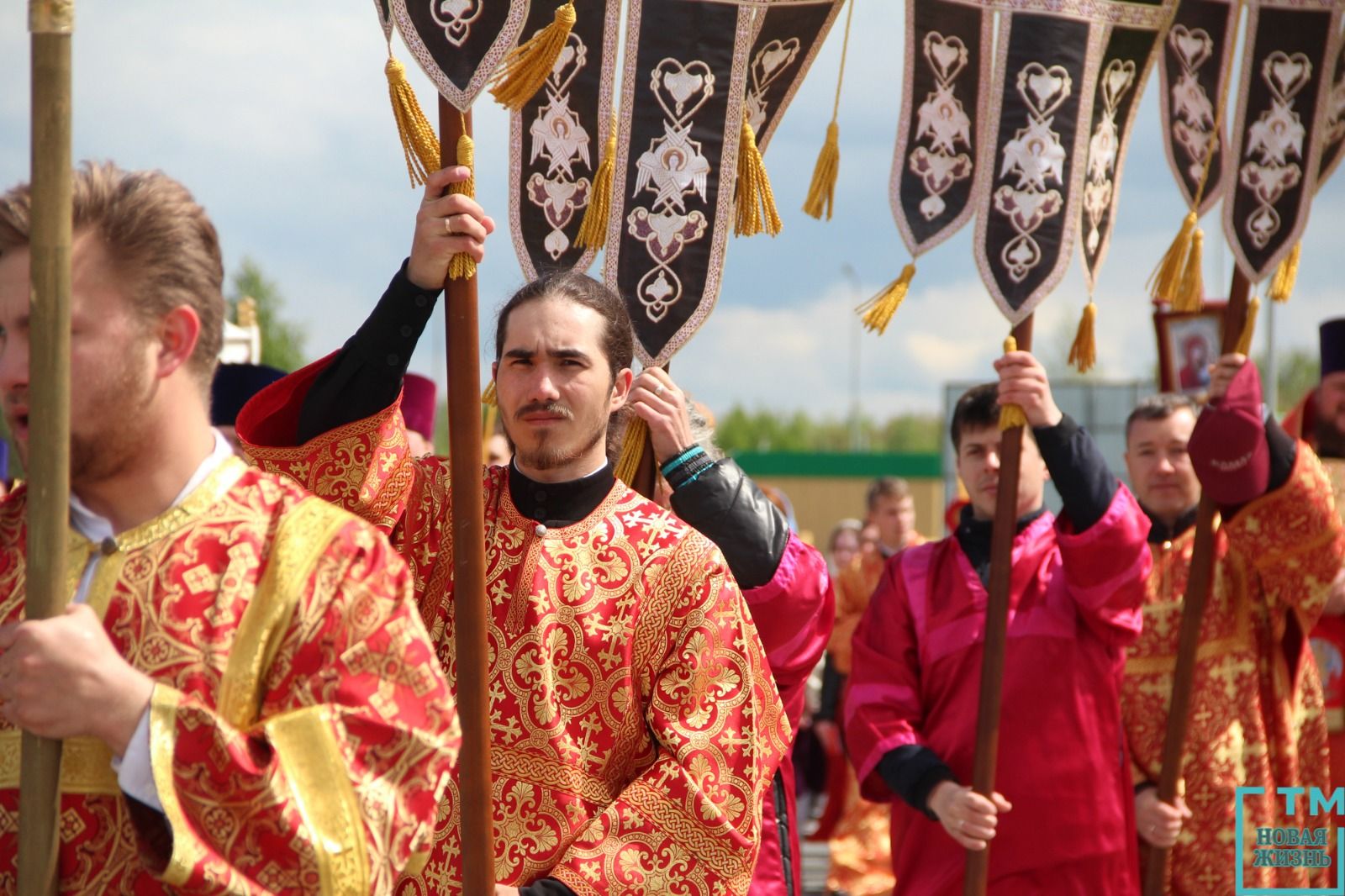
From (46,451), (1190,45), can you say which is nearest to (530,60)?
(46,451)

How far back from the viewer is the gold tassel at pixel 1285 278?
15.8 feet

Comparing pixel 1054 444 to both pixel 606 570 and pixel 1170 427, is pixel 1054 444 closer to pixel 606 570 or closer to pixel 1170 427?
pixel 1170 427

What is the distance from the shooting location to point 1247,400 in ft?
14.4

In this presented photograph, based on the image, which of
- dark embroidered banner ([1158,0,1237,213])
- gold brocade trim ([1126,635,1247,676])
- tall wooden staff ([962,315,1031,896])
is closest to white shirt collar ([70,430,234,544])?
tall wooden staff ([962,315,1031,896])

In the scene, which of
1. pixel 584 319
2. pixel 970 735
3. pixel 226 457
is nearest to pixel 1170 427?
pixel 970 735

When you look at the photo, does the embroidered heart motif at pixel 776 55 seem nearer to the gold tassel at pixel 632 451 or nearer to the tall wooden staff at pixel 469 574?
the gold tassel at pixel 632 451

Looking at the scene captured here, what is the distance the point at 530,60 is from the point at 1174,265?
7.68 feet

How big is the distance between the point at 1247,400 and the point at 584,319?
6.76 feet

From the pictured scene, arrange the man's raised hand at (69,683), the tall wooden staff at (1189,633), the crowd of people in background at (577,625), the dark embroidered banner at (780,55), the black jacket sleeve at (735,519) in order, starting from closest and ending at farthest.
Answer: the man's raised hand at (69,683) → the crowd of people in background at (577,625) → the black jacket sleeve at (735,519) → the dark embroidered banner at (780,55) → the tall wooden staff at (1189,633)

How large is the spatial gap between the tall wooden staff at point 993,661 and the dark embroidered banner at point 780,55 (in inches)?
42.8

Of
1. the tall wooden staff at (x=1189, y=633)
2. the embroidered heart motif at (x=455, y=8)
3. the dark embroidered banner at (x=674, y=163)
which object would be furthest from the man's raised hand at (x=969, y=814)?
the embroidered heart motif at (x=455, y=8)

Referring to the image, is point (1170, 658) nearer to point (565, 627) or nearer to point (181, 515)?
point (565, 627)

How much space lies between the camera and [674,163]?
380 centimetres

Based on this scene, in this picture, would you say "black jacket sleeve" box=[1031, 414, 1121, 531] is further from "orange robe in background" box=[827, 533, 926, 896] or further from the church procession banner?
"orange robe in background" box=[827, 533, 926, 896]
